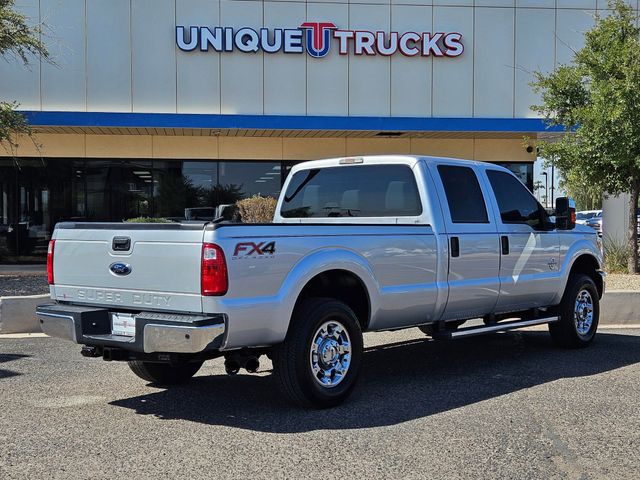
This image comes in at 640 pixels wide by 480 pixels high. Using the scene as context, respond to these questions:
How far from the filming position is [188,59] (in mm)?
18047

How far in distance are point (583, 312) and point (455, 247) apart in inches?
105

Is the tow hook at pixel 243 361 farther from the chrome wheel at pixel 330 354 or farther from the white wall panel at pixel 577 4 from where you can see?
the white wall panel at pixel 577 4

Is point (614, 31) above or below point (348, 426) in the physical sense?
above

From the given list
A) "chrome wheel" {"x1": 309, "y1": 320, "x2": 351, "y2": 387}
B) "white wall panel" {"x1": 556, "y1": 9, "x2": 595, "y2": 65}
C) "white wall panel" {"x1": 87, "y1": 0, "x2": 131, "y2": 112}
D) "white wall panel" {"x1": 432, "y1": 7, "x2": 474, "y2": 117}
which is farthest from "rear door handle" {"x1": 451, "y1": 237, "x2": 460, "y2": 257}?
"white wall panel" {"x1": 556, "y1": 9, "x2": 595, "y2": 65}

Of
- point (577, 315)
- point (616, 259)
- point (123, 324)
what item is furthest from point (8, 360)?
point (616, 259)

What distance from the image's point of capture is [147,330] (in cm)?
517

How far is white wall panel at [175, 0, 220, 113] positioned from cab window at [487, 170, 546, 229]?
11.5m

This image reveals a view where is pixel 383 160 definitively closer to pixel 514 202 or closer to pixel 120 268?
pixel 514 202

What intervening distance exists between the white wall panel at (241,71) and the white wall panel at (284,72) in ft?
0.75

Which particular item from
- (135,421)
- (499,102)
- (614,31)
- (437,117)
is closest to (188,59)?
(437,117)

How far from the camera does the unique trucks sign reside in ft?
59.2

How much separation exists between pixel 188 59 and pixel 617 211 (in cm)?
1141

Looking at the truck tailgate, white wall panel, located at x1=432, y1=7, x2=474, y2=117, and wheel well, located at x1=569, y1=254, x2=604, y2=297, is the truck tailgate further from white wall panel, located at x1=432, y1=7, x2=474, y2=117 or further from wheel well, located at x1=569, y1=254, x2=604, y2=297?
white wall panel, located at x1=432, y1=7, x2=474, y2=117

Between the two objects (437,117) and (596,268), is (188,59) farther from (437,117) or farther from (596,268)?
(596,268)
